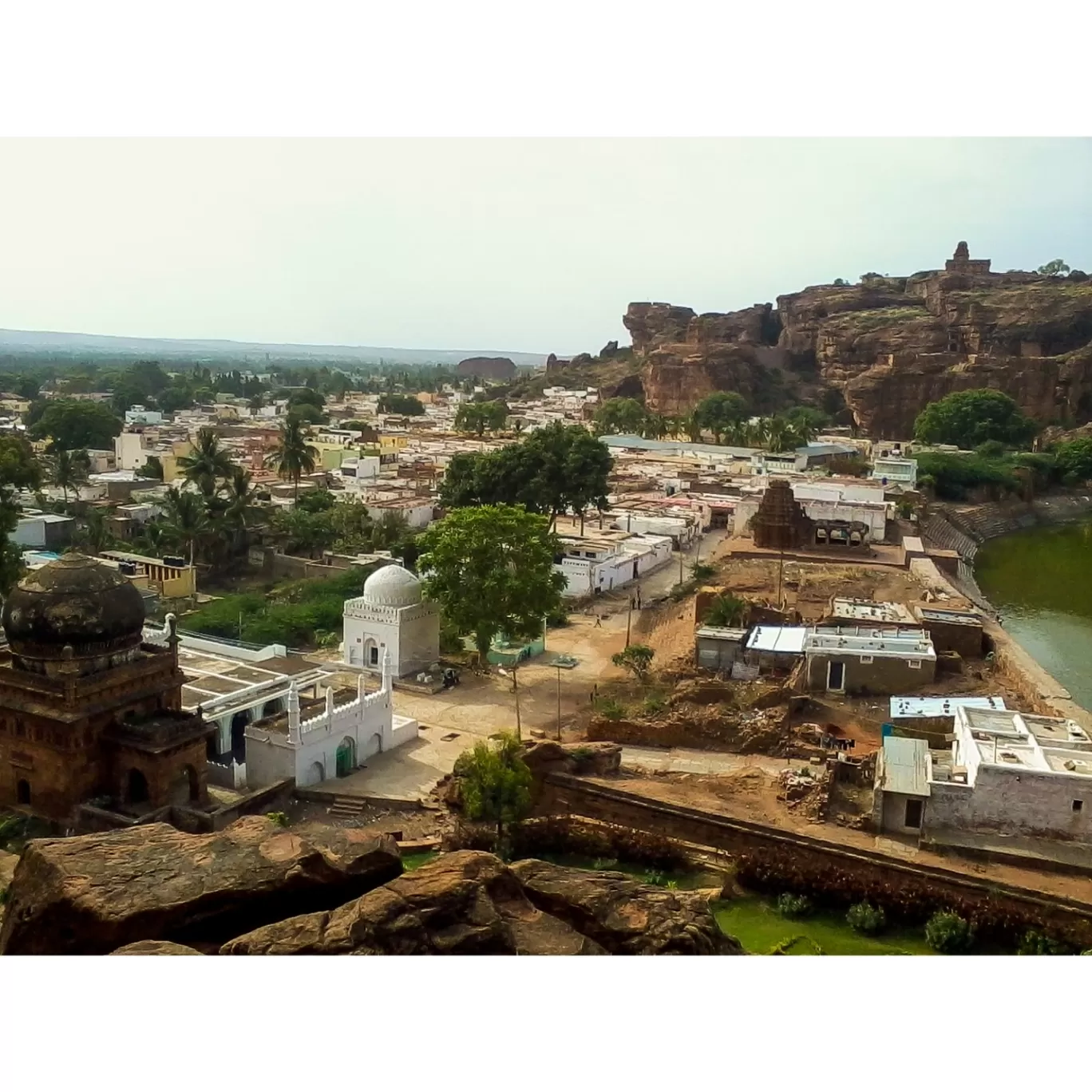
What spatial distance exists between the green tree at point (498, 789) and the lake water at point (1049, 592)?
1534 cm

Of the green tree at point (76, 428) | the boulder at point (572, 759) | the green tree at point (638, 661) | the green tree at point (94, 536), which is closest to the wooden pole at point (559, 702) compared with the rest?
the green tree at point (638, 661)

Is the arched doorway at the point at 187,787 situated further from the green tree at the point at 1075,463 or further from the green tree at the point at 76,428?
the green tree at the point at 1075,463

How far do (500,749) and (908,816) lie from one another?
603 centimetres

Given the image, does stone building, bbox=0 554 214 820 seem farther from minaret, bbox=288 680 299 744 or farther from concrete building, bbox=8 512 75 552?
concrete building, bbox=8 512 75 552

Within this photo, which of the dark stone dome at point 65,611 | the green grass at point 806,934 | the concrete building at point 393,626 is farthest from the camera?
the concrete building at point 393,626

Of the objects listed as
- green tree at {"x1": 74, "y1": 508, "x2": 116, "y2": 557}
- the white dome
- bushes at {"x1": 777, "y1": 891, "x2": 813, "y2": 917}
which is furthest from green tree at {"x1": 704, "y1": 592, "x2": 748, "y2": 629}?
green tree at {"x1": 74, "y1": 508, "x2": 116, "y2": 557}

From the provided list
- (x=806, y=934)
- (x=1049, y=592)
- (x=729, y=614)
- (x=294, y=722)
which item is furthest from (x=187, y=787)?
(x=1049, y=592)

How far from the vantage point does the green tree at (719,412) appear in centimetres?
7131

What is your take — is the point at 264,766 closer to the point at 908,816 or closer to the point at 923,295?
the point at 908,816

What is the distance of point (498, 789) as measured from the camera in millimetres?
14680

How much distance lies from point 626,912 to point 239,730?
1078cm

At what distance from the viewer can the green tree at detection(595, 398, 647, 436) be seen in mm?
75250

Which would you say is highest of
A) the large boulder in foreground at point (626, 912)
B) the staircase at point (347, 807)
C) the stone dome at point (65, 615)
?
the stone dome at point (65, 615)

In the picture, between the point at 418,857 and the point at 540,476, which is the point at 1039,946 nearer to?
the point at 418,857
